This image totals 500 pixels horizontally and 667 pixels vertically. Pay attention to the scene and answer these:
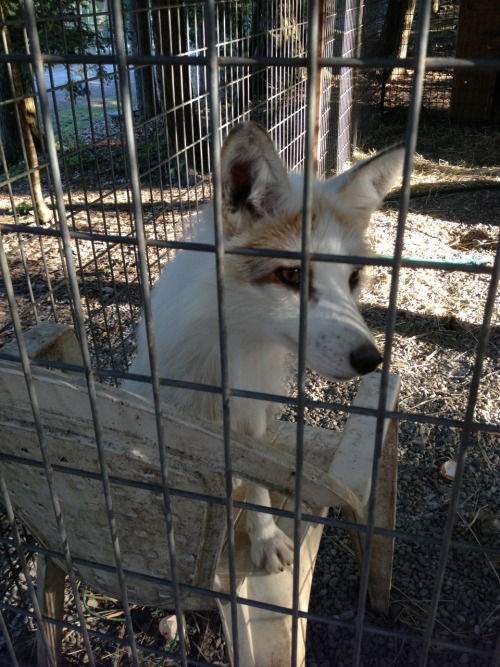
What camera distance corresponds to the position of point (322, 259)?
34.2 inches

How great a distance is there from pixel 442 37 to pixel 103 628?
1034 centimetres

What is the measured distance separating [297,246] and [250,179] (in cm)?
30

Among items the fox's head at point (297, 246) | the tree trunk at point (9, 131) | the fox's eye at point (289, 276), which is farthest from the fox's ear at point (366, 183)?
the tree trunk at point (9, 131)

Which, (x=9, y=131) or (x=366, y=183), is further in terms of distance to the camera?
(x=9, y=131)

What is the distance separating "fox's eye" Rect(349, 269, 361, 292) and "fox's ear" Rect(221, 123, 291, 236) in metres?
0.34

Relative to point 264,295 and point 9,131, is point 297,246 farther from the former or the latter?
point 9,131

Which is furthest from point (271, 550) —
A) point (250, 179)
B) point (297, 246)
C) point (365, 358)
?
point (250, 179)

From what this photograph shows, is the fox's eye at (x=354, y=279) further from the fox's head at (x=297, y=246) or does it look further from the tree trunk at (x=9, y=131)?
the tree trunk at (x=9, y=131)

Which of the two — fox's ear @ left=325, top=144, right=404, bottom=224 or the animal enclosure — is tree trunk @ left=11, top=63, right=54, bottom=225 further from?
fox's ear @ left=325, top=144, right=404, bottom=224

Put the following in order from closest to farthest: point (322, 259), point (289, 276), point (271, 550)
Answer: point (322, 259)
point (289, 276)
point (271, 550)

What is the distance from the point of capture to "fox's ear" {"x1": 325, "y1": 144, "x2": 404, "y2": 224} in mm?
1396

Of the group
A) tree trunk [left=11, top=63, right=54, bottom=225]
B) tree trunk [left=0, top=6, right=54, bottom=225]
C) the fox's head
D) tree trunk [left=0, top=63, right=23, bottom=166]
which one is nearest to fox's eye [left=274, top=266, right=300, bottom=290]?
the fox's head

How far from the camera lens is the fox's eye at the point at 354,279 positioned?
5.84ft

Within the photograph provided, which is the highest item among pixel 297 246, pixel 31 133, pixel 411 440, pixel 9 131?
pixel 297 246
